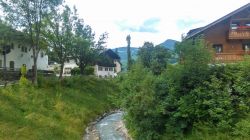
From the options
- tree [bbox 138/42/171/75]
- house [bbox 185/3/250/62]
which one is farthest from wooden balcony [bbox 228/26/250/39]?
tree [bbox 138/42/171/75]

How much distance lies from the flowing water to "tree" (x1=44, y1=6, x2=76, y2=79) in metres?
14.9

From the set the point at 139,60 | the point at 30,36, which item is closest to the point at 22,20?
the point at 30,36

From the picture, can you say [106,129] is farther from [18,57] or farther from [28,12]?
[18,57]

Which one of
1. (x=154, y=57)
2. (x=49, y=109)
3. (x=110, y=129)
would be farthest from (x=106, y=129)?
(x=154, y=57)

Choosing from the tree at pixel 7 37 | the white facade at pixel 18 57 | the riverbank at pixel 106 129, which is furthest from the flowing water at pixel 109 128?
the white facade at pixel 18 57

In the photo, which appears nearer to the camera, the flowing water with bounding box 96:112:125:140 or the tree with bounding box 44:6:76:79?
the flowing water with bounding box 96:112:125:140

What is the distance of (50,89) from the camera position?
43.8m

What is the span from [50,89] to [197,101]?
1009 inches

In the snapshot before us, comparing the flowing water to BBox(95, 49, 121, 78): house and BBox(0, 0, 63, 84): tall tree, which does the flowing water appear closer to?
BBox(0, 0, 63, 84): tall tree

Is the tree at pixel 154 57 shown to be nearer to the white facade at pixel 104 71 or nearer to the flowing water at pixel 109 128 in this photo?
the flowing water at pixel 109 128

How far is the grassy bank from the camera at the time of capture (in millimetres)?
25122

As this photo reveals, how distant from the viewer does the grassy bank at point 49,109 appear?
25122 mm

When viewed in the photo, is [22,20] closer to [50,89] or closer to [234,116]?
[50,89]

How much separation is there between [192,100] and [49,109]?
16226 mm
